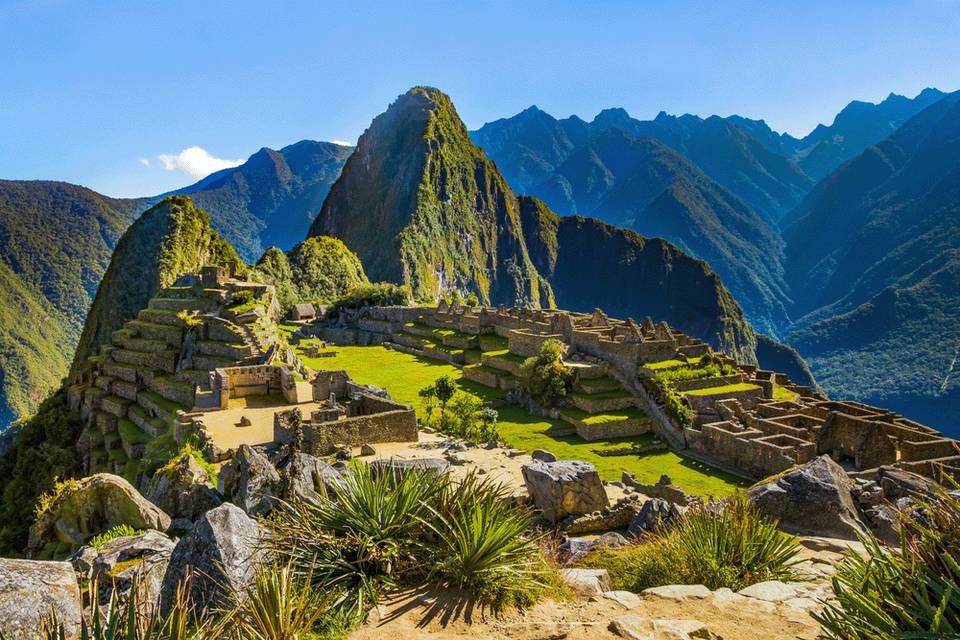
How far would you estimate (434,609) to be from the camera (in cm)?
557

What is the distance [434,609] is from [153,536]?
459cm

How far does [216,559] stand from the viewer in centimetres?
573

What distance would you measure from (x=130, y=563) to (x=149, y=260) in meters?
93.3

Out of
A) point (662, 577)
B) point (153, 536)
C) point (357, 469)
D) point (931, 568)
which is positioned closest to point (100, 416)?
point (153, 536)

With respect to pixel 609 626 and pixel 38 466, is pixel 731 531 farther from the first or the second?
pixel 38 466

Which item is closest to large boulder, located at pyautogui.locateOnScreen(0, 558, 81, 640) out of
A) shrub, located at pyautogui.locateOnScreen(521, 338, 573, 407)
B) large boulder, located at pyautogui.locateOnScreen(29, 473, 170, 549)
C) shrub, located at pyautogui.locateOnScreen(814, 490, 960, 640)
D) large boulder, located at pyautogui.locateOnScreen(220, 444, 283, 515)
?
large boulder, located at pyautogui.locateOnScreen(220, 444, 283, 515)

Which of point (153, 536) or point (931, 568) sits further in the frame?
point (153, 536)

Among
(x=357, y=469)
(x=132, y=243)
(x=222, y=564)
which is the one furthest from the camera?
(x=132, y=243)

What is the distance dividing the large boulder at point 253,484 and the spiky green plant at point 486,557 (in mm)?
3204

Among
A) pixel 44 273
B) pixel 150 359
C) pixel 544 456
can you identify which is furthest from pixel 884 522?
pixel 44 273

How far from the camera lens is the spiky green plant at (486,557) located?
5.79 m

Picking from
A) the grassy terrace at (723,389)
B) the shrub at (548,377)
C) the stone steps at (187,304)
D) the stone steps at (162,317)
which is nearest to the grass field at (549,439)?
the shrub at (548,377)

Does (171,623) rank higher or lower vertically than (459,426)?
higher

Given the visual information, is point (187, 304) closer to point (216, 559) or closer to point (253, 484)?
point (253, 484)
